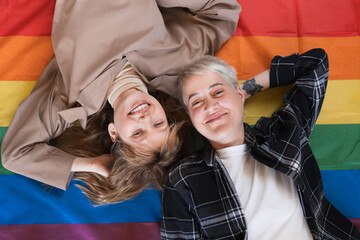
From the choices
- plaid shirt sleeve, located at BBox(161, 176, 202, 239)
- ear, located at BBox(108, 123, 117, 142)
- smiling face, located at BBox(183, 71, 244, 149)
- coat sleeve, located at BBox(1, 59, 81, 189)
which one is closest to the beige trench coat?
coat sleeve, located at BBox(1, 59, 81, 189)

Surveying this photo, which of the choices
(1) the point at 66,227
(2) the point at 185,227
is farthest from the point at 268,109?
(1) the point at 66,227

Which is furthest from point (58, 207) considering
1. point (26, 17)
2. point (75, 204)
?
point (26, 17)

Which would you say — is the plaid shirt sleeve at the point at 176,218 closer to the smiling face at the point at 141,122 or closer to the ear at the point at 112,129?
the smiling face at the point at 141,122

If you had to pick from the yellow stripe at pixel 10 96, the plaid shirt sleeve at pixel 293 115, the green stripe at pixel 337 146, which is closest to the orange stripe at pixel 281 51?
the plaid shirt sleeve at pixel 293 115

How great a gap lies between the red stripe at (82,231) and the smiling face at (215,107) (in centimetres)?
56

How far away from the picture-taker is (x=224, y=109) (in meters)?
1.50

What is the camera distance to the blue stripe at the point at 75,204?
172 cm

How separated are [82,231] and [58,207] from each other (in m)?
0.17

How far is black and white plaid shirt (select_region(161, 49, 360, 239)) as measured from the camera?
1.54 metres

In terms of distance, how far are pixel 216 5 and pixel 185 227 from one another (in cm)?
111

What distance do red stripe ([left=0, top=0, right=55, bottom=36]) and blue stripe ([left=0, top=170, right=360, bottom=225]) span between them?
765 millimetres

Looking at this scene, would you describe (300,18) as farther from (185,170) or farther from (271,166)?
(185,170)

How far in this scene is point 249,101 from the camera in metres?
1.86

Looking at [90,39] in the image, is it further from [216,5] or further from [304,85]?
[304,85]
